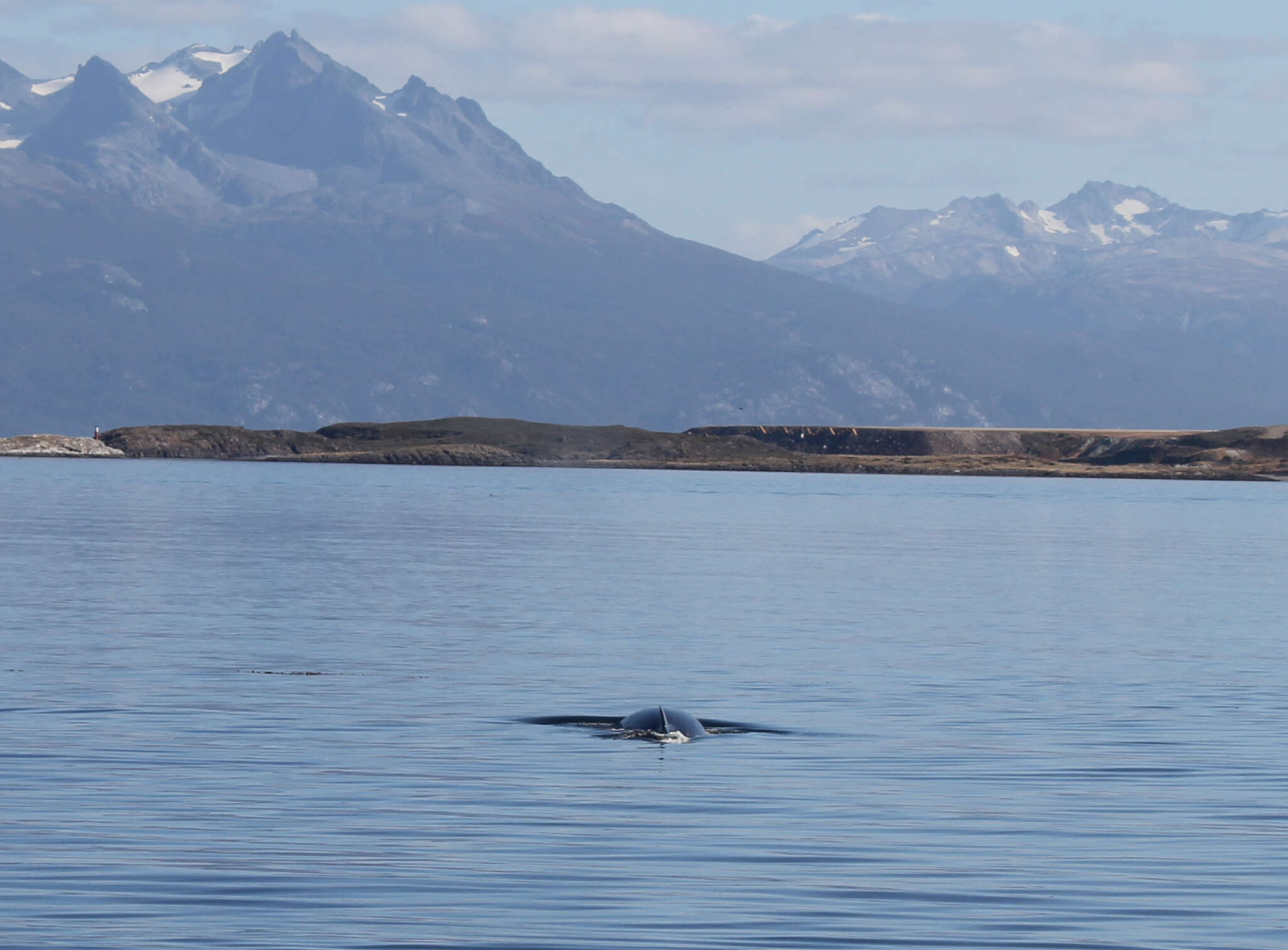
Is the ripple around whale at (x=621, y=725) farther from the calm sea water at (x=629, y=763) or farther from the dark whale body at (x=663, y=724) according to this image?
the calm sea water at (x=629, y=763)

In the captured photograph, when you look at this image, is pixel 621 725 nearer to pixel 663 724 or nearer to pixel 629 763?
pixel 663 724

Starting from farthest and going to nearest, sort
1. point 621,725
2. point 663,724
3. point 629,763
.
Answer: point 621,725, point 663,724, point 629,763

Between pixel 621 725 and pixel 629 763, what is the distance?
12.7 feet

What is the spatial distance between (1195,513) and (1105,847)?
149657 millimetres

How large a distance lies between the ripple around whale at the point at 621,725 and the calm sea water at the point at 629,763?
1.79 ft

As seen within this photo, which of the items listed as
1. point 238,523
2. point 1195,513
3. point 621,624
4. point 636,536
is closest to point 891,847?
point 621,624

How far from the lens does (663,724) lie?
125ft

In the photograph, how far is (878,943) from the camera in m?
22.2

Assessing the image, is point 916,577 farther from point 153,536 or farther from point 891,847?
point 891,847

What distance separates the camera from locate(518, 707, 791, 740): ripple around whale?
38312 millimetres

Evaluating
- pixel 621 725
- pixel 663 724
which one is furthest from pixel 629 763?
pixel 621 725

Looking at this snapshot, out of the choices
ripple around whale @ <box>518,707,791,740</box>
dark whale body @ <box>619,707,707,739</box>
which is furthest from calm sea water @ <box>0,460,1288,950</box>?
dark whale body @ <box>619,707,707,739</box>

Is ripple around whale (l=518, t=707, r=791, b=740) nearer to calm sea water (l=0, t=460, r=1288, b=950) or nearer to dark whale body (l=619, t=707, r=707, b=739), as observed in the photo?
dark whale body (l=619, t=707, r=707, b=739)

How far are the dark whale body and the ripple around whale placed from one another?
0.05 meters
